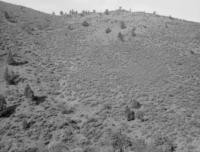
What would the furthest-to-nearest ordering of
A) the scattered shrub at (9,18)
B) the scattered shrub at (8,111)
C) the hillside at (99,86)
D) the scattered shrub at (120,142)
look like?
1. the scattered shrub at (9,18)
2. the scattered shrub at (8,111)
3. the hillside at (99,86)
4. the scattered shrub at (120,142)

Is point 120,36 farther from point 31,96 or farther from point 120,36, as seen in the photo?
point 31,96

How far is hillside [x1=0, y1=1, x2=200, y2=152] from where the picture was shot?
19281 millimetres

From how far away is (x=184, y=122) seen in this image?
20.4 meters

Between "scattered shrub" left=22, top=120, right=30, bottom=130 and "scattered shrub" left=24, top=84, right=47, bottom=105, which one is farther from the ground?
"scattered shrub" left=24, top=84, right=47, bottom=105

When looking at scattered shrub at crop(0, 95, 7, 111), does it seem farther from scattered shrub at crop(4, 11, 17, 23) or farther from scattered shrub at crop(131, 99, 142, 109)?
scattered shrub at crop(4, 11, 17, 23)

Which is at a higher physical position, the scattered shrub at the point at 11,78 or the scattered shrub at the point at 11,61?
the scattered shrub at the point at 11,61

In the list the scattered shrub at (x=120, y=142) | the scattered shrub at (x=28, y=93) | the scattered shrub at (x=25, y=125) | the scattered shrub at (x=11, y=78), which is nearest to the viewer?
the scattered shrub at (x=120, y=142)

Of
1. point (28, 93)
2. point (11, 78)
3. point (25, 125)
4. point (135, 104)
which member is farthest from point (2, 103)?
point (135, 104)

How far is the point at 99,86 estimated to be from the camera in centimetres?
2744

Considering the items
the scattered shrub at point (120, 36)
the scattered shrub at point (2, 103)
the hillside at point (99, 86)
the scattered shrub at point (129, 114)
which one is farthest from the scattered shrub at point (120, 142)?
the scattered shrub at point (120, 36)

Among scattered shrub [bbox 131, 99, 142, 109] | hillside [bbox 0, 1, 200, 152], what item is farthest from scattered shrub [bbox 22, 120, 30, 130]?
scattered shrub [bbox 131, 99, 142, 109]

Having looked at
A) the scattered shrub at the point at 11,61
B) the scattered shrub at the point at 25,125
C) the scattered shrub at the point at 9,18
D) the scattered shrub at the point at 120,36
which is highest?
the scattered shrub at the point at 9,18

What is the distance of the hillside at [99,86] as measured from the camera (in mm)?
19281

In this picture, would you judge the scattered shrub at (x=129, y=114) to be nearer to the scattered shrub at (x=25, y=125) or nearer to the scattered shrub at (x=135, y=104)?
the scattered shrub at (x=135, y=104)
